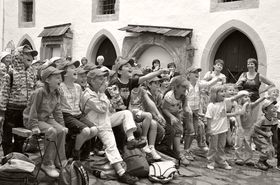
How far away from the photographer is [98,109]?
5078 mm

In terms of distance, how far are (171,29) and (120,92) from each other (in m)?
6.08

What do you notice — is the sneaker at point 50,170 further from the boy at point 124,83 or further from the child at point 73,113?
the boy at point 124,83

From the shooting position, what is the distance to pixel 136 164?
5023 millimetres

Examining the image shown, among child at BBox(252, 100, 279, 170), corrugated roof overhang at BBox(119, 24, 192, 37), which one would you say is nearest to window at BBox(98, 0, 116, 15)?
corrugated roof overhang at BBox(119, 24, 192, 37)

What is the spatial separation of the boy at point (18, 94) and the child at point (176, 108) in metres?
2.09

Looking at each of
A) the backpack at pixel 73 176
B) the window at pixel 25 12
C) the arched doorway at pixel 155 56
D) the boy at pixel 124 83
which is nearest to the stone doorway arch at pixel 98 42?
the arched doorway at pixel 155 56

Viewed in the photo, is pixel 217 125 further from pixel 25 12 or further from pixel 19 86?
pixel 25 12

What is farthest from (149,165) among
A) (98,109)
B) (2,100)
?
(2,100)

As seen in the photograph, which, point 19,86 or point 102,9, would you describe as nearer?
point 19,86

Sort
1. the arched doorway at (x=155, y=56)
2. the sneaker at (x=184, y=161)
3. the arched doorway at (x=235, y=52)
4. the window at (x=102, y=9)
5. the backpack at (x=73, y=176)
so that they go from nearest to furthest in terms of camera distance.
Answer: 1. the backpack at (x=73, y=176)
2. the sneaker at (x=184, y=161)
3. the arched doorway at (x=235, y=52)
4. the arched doorway at (x=155, y=56)
5. the window at (x=102, y=9)

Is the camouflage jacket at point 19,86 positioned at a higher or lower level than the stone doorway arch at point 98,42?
lower

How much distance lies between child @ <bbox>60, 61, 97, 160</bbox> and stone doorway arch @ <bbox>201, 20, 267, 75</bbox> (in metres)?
5.85

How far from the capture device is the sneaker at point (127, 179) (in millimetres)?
4750

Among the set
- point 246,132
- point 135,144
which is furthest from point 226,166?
point 135,144
